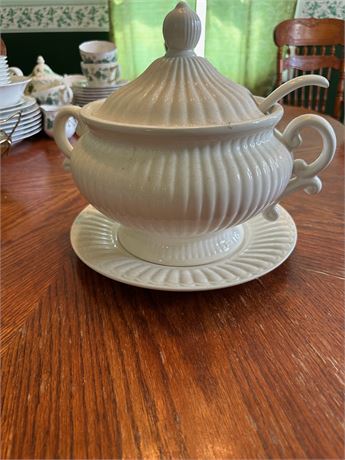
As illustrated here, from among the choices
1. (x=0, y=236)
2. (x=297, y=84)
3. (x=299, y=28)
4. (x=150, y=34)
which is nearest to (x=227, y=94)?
(x=297, y=84)

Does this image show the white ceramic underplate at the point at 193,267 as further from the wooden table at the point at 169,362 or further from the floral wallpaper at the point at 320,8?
the floral wallpaper at the point at 320,8

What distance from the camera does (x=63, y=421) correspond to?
24 centimetres

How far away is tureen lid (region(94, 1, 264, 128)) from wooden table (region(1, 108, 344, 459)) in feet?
0.50

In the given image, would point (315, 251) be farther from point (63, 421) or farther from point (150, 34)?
point (150, 34)

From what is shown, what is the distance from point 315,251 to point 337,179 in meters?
0.23

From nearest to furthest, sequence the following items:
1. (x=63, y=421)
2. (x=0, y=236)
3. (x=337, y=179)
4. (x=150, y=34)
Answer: (x=63, y=421)
(x=0, y=236)
(x=337, y=179)
(x=150, y=34)

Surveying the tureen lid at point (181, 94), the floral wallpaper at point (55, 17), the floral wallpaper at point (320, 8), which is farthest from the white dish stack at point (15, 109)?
Answer: the floral wallpaper at point (320, 8)

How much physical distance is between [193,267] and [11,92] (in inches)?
21.8

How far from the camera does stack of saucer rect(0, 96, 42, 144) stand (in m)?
0.74

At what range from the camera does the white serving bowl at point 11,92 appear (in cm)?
73

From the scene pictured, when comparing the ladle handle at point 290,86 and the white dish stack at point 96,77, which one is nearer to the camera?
the ladle handle at point 290,86

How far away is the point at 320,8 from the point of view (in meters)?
1.76

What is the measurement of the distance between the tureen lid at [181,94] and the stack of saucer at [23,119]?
42 cm

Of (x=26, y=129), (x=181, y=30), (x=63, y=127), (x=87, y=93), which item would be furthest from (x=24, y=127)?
(x=181, y=30)
